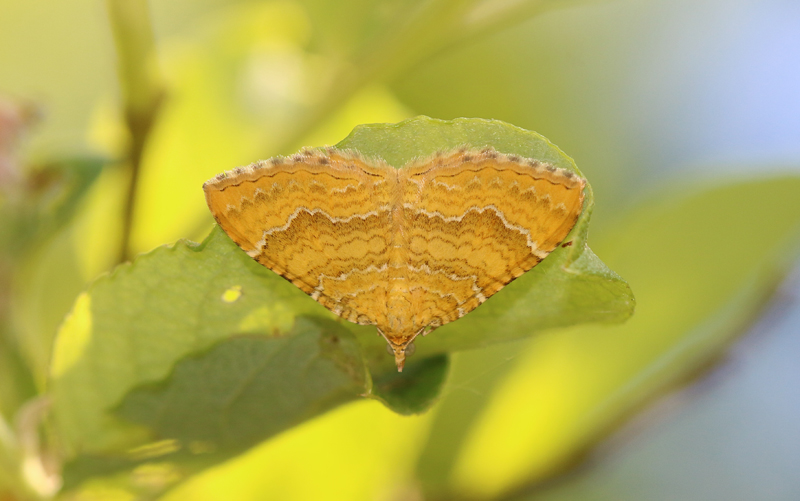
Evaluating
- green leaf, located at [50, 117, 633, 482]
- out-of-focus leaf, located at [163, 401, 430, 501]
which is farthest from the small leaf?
out-of-focus leaf, located at [163, 401, 430, 501]

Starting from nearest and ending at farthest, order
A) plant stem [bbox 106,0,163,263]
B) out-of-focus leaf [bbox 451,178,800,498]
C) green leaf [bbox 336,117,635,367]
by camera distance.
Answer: green leaf [bbox 336,117,635,367] → plant stem [bbox 106,0,163,263] → out-of-focus leaf [bbox 451,178,800,498]

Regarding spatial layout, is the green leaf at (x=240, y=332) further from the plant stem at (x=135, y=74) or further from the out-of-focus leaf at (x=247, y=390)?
the plant stem at (x=135, y=74)

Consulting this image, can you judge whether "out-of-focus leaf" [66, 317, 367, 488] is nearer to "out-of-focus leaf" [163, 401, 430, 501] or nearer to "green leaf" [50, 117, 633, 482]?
"green leaf" [50, 117, 633, 482]

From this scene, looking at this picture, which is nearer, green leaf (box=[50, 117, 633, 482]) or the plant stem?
green leaf (box=[50, 117, 633, 482])

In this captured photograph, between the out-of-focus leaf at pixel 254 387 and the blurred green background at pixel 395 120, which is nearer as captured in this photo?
the out-of-focus leaf at pixel 254 387

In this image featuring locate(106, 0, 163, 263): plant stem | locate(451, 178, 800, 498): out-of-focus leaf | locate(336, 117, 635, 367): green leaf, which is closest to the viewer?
locate(336, 117, 635, 367): green leaf

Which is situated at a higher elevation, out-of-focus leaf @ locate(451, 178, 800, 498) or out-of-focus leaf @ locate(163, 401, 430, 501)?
out-of-focus leaf @ locate(451, 178, 800, 498)

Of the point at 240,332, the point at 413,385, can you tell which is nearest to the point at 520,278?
Result: the point at 413,385

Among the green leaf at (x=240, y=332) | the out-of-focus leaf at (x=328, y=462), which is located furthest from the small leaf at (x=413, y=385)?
the out-of-focus leaf at (x=328, y=462)

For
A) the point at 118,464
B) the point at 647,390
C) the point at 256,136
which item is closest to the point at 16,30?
the point at 256,136
